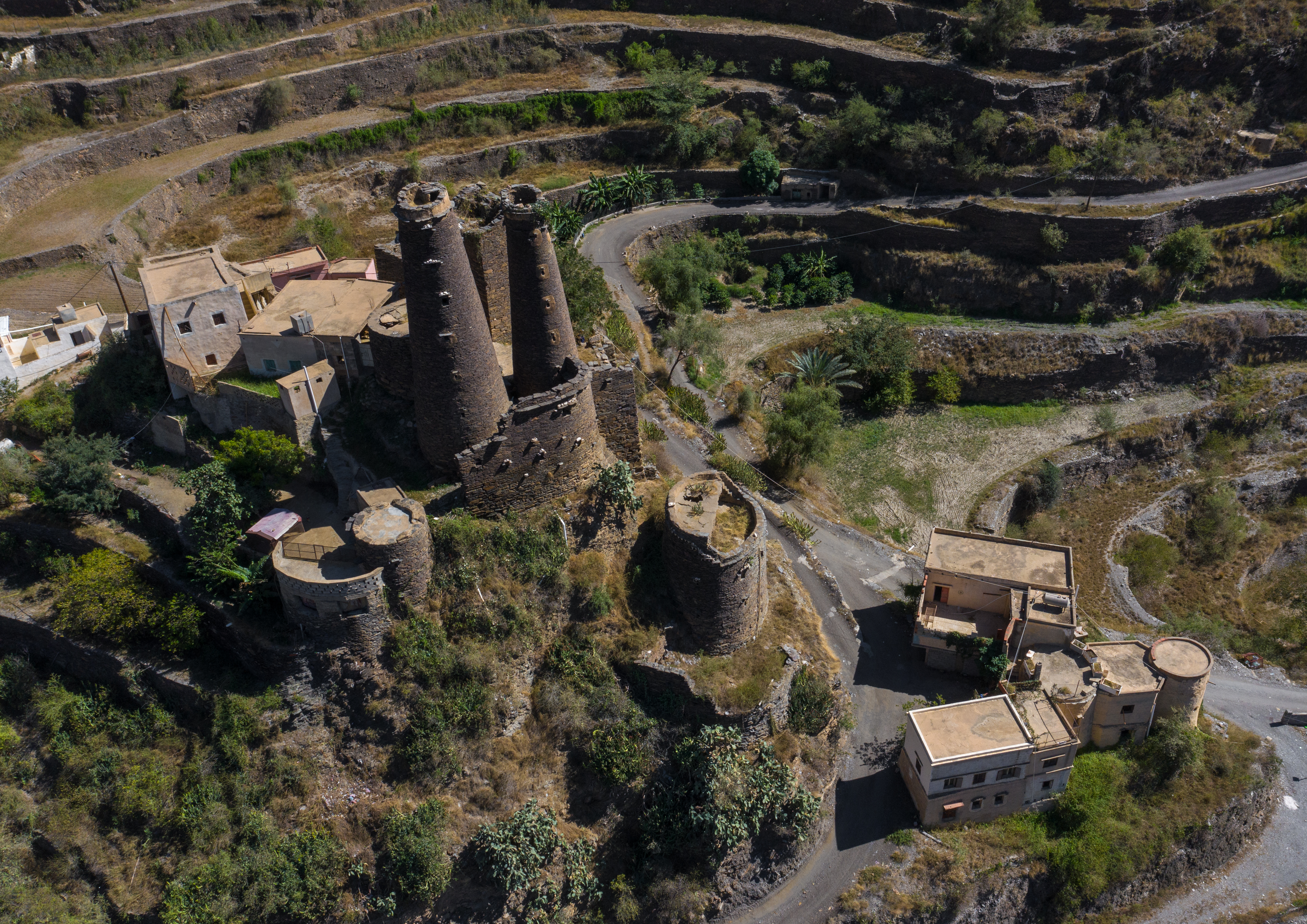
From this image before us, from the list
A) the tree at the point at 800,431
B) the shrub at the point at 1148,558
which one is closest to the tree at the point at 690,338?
the tree at the point at 800,431

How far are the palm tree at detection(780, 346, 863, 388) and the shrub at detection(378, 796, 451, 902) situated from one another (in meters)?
29.7

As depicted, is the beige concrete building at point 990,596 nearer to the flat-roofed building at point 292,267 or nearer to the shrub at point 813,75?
the flat-roofed building at point 292,267

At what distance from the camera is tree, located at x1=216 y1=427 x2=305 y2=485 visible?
31969mm

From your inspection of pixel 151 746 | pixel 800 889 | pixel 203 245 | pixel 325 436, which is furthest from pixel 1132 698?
pixel 203 245

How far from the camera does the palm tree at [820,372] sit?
50.1m

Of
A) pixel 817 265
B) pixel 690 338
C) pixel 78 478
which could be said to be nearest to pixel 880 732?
pixel 690 338

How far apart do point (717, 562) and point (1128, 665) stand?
54.6 feet

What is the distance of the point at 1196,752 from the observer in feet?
110

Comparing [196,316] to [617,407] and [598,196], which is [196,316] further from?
[598,196]

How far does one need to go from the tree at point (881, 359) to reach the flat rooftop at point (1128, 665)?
63.7 feet

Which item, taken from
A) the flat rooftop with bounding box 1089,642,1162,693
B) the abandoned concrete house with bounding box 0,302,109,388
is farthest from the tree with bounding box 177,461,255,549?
the flat rooftop with bounding box 1089,642,1162,693

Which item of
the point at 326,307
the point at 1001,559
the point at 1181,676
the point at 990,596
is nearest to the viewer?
the point at 1181,676

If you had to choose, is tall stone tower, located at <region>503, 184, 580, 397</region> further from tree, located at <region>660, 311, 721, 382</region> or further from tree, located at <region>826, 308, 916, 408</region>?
tree, located at <region>826, 308, 916, 408</region>

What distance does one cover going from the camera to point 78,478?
111ft
